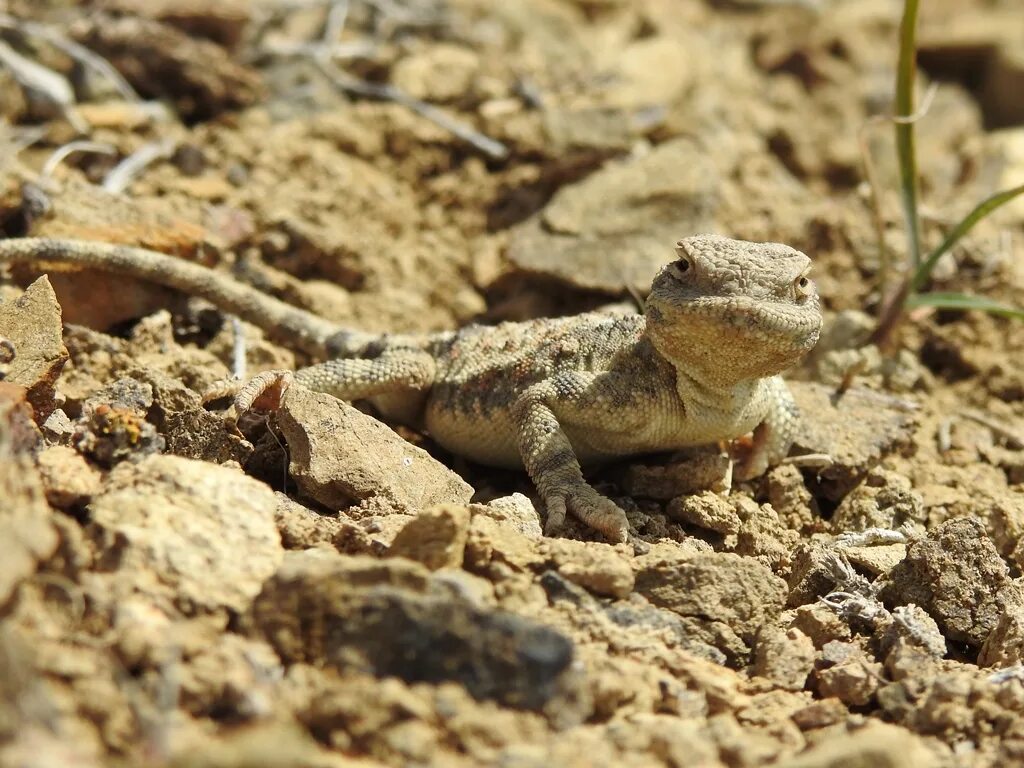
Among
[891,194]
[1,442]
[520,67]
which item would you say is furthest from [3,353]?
[891,194]

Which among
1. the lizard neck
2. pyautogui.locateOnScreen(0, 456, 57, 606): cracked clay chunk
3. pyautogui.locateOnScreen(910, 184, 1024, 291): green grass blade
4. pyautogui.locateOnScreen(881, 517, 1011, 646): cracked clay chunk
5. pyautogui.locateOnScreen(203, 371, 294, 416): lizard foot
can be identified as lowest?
pyautogui.locateOnScreen(203, 371, 294, 416): lizard foot

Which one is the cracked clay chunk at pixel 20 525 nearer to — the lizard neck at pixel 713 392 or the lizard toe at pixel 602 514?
the lizard toe at pixel 602 514

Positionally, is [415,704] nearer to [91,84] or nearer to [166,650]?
[166,650]

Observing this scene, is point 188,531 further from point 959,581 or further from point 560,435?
point 959,581

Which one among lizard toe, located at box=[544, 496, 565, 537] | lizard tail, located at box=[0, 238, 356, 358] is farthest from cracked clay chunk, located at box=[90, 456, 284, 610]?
lizard tail, located at box=[0, 238, 356, 358]

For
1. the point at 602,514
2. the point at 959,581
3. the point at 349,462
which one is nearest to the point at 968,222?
the point at 959,581

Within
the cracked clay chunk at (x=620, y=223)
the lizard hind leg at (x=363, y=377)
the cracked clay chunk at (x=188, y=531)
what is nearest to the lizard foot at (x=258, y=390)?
the lizard hind leg at (x=363, y=377)

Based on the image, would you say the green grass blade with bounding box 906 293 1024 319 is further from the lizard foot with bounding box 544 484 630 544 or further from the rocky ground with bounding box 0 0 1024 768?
the lizard foot with bounding box 544 484 630 544
